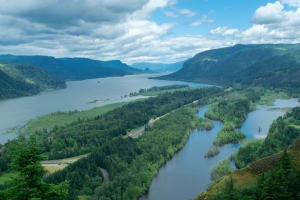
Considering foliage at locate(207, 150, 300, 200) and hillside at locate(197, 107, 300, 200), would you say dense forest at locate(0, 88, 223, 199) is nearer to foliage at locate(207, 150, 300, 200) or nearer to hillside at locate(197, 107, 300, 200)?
hillside at locate(197, 107, 300, 200)

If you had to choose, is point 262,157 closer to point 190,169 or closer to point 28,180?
point 190,169

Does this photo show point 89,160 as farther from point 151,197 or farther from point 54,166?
point 151,197

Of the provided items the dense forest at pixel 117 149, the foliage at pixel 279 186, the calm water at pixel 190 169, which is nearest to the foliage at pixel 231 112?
the calm water at pixel 190 169

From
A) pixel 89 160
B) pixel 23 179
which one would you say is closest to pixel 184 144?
pixel 89 160

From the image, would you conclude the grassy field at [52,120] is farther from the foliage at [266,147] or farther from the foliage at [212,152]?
the foliage at [266,147]

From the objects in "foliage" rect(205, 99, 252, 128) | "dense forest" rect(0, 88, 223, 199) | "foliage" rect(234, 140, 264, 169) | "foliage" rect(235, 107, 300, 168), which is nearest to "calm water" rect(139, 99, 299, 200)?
"dense forest" rect(0, 88, 223, 199)

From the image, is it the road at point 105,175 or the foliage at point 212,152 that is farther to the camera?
the foliage at point 212,152
